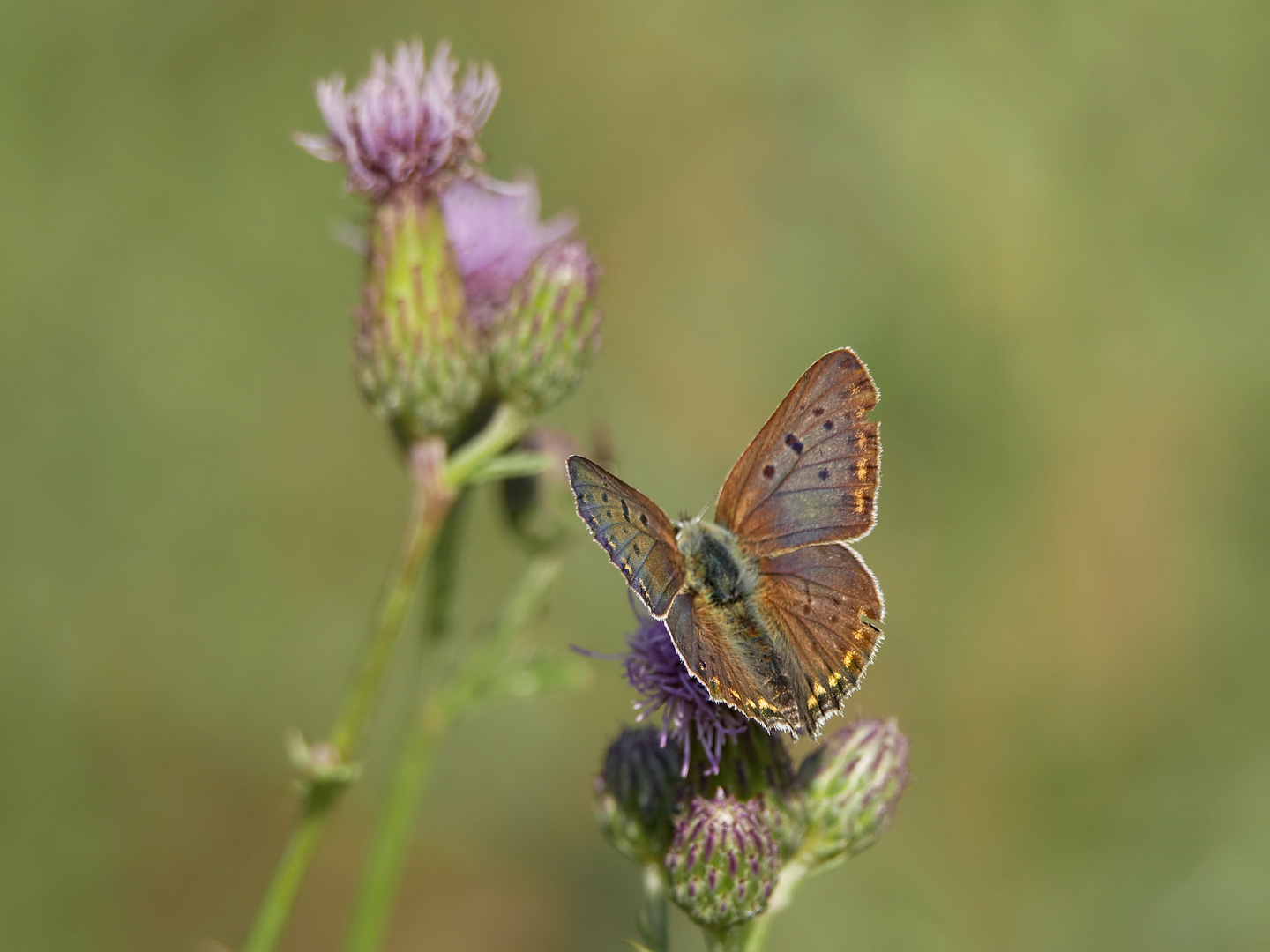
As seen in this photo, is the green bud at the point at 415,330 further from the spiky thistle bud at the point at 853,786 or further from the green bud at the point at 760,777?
the spiky thistle bud at the point at 853,786

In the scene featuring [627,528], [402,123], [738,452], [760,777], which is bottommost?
[760,777]

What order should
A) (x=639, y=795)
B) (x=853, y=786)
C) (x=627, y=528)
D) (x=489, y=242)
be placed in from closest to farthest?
(x=627, y=528)
(x=639, y=795)
(x=853, y=786)
(x=489, y=242)

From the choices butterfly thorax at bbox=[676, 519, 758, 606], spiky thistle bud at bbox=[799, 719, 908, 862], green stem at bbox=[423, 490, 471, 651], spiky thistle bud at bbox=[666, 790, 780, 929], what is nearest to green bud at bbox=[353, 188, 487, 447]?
green stem at bbox=[423, 490, 471, 651]

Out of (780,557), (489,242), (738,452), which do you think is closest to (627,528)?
(780,557)

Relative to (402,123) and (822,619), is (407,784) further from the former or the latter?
(402,123)

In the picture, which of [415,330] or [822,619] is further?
[415,330]

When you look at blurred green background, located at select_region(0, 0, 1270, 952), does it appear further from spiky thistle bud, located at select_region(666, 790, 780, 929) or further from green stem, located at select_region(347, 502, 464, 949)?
spiky thistle bud, located at select_region(666, 790, 780, 929)
